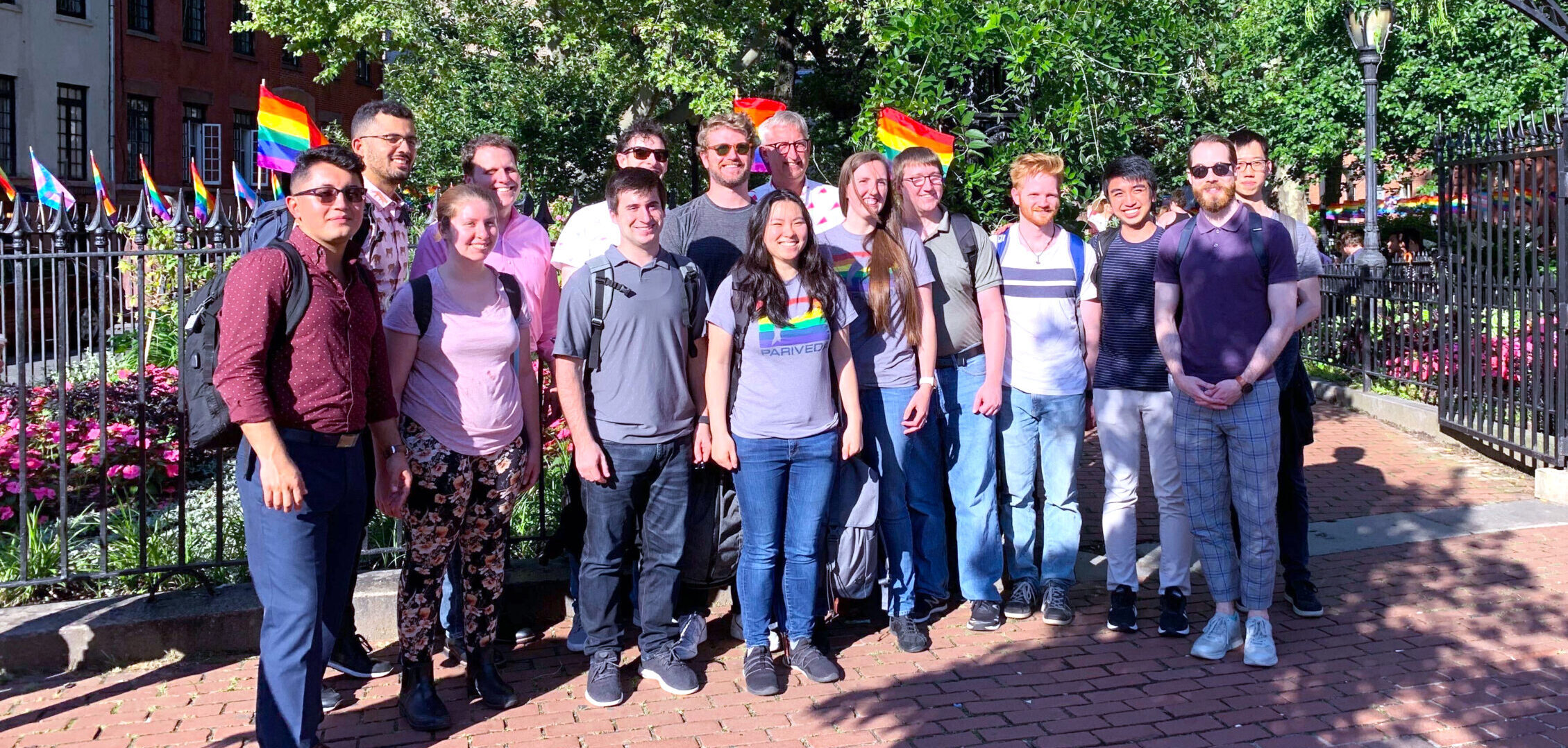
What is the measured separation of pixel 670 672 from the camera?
4.78 meters

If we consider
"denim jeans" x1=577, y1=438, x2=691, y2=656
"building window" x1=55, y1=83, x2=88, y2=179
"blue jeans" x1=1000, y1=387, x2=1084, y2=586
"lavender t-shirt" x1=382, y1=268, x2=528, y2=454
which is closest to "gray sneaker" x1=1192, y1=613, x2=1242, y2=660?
"blue jeans" x1=1000, y1=387, x2=1084, y2=586

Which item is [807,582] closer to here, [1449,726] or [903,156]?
[903,156]

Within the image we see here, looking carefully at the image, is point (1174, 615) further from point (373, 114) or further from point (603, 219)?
point (373, 114)

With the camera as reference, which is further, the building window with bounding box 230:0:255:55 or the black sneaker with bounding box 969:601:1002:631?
the building window with bounding box 230:0:255:55

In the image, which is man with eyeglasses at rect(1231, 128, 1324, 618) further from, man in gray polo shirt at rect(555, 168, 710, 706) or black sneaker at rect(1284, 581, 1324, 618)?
man in gray polo shirt at rect(555, 168, 710, 706)

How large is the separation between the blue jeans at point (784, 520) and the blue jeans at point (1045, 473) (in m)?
0.99

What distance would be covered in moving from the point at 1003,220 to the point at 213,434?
4331 millimetres

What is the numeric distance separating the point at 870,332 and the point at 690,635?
4.44ft

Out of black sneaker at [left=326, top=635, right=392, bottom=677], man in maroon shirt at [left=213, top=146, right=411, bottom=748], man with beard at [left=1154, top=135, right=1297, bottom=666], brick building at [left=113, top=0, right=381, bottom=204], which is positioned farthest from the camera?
brick building at [left=113, top=0, right=381, bottom=204]

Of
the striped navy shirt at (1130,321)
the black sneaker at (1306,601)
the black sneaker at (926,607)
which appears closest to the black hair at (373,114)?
the black sneaker at (926,607)

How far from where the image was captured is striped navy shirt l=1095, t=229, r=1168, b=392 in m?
5.39

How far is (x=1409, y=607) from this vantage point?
569cm

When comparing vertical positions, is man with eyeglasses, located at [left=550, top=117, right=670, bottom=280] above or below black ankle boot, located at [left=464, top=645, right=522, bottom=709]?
above

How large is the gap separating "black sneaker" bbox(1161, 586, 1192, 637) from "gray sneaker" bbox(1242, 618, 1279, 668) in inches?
10.9
